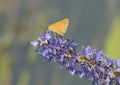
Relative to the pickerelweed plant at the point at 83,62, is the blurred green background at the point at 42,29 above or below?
above

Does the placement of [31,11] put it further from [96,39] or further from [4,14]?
[96,39]

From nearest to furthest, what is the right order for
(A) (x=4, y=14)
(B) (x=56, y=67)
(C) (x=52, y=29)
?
(C) (x=52, y=29)
(A) (x=4, y=14)
(B) (x=56, y=67)

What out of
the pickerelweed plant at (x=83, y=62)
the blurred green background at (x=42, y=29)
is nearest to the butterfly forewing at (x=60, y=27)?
the pickerelweed plant at (x=83, y=62)

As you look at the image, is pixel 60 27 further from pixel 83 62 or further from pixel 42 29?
pixel 42 29

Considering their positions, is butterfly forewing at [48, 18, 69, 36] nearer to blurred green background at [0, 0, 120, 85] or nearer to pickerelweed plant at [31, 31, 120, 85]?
pickerelweed plant at [31, 31, 120, 85]

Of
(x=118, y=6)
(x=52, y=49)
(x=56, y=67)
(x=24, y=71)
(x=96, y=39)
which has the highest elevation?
(x=118, y=6)

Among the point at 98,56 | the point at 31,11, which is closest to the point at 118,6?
the point at 31,11

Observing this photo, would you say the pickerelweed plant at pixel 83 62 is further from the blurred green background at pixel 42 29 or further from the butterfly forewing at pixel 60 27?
the blurred green background at pixel 42 29
